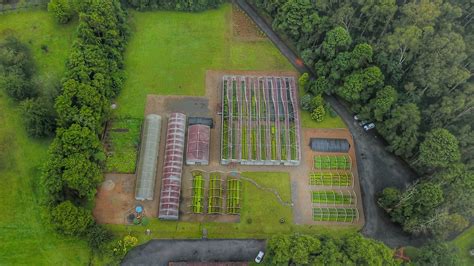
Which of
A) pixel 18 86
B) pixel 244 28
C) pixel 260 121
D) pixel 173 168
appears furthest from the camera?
pixel 244 28

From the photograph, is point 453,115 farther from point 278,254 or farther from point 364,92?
point 278,254

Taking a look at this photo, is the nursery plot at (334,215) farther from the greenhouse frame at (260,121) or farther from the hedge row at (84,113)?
the hedge row at (84,113)

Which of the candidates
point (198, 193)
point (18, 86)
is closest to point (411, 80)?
point (198, 193)

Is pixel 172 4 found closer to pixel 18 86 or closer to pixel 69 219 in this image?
pixel 18 86

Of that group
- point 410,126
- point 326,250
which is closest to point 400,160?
point 410,126

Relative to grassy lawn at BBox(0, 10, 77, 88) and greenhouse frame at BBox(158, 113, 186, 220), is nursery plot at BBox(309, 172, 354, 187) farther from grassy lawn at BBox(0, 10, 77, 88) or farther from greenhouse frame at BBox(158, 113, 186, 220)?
grassy lawn at BBox(0, 10, 77, 88)

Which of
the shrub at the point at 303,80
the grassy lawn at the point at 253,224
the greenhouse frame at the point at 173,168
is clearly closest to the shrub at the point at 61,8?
the greenhouse frame at the point at 173,168

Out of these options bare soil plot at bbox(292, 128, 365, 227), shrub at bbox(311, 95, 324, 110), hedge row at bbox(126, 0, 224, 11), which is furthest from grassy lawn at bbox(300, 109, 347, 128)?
hedge row at bbox(126, 0, 224, 11)
